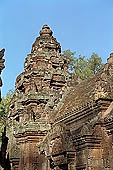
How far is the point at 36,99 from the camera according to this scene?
16.9 m

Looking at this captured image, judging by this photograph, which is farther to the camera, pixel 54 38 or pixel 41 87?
pixel 54 38

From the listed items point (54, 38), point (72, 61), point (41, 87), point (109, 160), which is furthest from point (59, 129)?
point (72, 61)

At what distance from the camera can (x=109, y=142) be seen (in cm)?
1076

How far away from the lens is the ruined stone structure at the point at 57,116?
1096 cm

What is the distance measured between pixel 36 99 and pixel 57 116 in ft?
Answer: 6.58

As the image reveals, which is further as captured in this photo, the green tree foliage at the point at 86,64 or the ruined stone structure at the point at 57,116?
Answer: the green tree foliage at the point at 86,64

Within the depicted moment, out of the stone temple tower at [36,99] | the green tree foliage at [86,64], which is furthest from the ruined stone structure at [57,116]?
the green tree foliage at [86,64]

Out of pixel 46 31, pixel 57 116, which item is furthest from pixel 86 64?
pixel 57 116

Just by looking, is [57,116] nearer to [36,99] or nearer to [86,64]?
[36,99]

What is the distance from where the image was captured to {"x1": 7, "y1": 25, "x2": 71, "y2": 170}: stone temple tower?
15.5 meters

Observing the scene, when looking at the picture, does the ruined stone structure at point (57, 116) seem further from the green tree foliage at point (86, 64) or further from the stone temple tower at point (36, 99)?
the green tree foliage at point (86, 64)

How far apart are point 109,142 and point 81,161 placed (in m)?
1.24

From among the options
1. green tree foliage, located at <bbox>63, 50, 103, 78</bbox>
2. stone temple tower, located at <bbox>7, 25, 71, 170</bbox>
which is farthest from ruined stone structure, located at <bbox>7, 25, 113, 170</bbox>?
green tree foliage, located at <bbox>63, 50, 103, 78</bbox>

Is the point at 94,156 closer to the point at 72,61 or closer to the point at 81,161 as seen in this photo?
the point at 81,161
